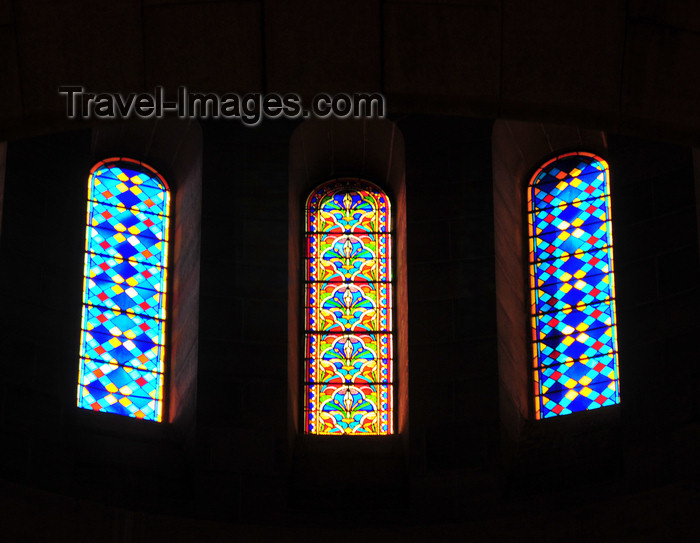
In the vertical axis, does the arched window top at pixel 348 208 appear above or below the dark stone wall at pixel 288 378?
above

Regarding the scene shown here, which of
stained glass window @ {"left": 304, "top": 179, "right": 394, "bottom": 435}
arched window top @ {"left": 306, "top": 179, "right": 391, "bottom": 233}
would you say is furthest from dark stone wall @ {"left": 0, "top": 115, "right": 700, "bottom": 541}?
arched window top @ {"left": 306, "top": 179, "right": 391, "bottom": 233}

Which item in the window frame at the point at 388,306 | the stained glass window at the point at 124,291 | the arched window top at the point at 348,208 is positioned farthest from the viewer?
the arched window top at the point at 348,208

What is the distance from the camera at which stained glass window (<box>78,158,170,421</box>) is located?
40.4 feet

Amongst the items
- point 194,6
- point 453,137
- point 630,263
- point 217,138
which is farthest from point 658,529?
point 194,6

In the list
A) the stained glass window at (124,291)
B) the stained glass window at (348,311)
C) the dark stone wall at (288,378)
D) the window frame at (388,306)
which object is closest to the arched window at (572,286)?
the dark stone wall at (288,378)

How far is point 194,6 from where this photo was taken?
19.8ft

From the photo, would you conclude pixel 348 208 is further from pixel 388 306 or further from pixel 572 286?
pixel 572 286

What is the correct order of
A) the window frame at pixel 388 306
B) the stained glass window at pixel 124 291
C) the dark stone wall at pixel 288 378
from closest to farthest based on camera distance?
the dark stone wall at pixel 288 378 < the stained glass window at pixel 124 291 < the window frame at pixel 388 306

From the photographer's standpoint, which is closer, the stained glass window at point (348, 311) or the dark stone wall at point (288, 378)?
the dark stone wall at point (288, 378)

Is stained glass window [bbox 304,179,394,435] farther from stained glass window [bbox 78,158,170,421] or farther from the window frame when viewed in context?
stained glass window [bbox 78,158,170,421]

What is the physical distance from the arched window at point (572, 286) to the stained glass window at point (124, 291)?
313cm

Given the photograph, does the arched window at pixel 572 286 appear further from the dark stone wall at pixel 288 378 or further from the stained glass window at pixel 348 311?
the stained glass window at pixel 348 311

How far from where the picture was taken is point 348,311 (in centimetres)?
1313

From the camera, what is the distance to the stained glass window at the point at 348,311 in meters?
12.7
